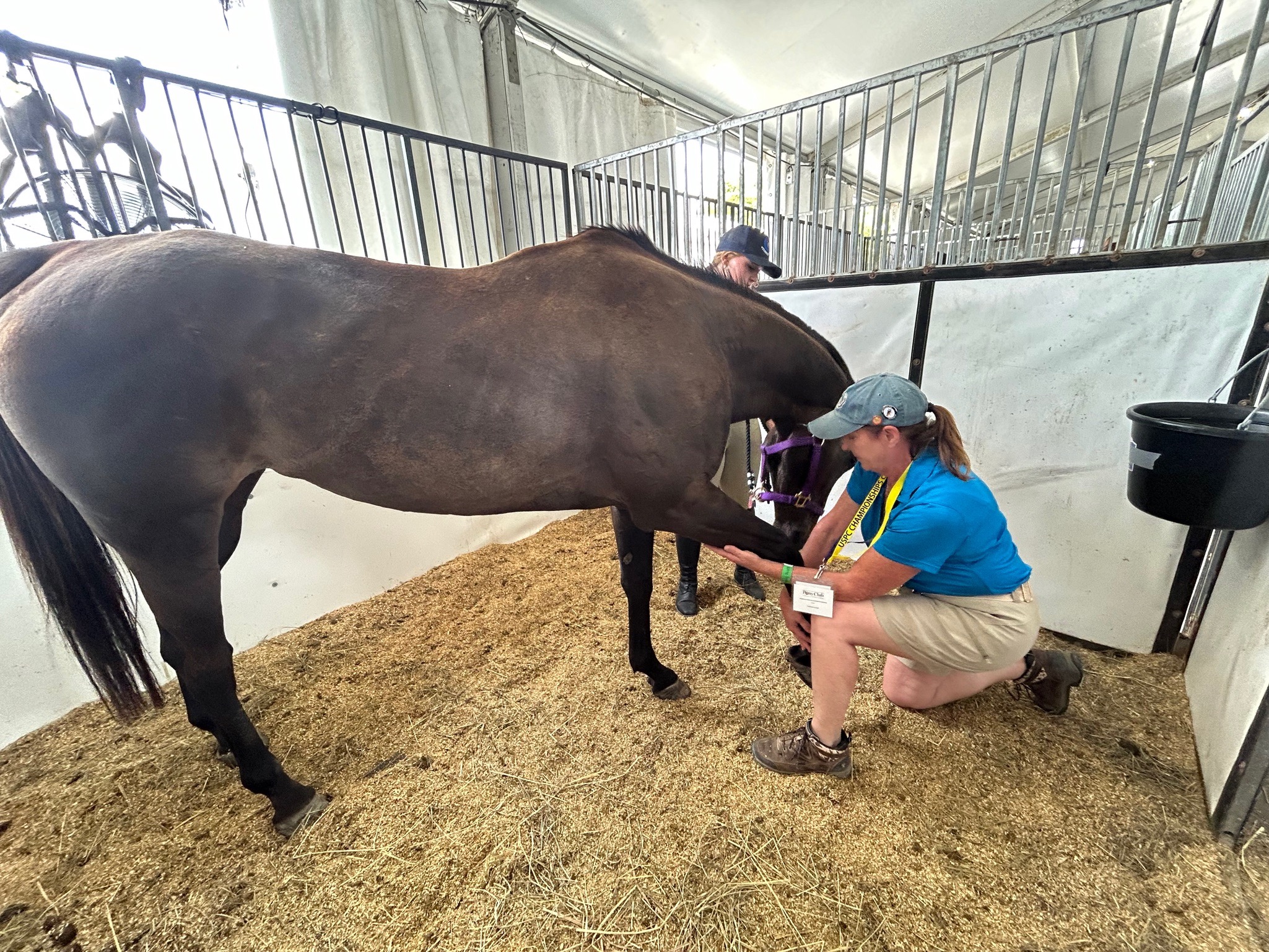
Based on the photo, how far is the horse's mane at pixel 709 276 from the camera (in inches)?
67.8

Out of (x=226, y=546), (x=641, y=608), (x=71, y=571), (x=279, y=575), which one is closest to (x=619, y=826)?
(x=641, y=608)

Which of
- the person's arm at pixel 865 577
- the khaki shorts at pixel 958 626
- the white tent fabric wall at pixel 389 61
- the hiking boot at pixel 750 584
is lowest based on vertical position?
the hiking boot at pixel 750 584

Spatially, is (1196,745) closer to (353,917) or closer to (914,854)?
(914,854)

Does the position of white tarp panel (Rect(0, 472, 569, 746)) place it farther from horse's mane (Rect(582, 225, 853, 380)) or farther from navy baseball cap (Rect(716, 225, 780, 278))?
navy baseball cap (Rect(716, 225, 780, 278))

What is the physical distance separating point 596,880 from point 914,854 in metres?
0.87

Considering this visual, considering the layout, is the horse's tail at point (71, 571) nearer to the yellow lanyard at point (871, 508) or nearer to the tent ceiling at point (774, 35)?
the yellow lanyard at point (871, 508)

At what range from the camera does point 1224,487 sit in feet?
4.52

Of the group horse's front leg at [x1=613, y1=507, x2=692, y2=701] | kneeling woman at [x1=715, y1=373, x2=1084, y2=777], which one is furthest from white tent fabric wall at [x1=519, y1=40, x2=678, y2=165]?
kneeling woman at [x1=715, y1=373, x2=1084, y2=777]

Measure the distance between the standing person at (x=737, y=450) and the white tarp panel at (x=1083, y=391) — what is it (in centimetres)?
89

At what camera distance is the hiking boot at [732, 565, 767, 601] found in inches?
106

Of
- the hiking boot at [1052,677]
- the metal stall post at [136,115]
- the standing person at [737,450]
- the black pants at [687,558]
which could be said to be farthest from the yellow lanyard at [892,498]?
the metal stall post at [136,115]

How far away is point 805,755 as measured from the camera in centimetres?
158

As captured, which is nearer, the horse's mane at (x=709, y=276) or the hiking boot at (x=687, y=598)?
the horse's mane at (x=709, y=276)

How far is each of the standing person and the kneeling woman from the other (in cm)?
80
